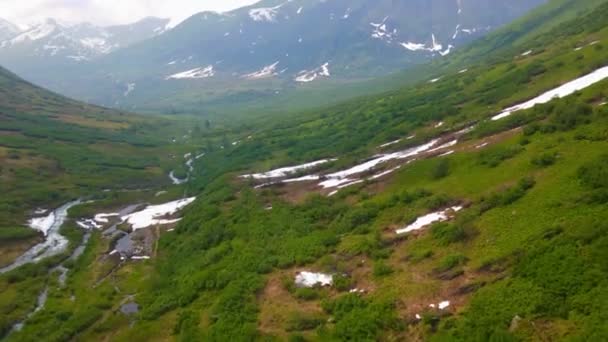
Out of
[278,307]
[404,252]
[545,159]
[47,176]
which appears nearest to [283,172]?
[404,252]

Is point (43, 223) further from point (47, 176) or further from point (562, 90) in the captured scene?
point (562, 90)

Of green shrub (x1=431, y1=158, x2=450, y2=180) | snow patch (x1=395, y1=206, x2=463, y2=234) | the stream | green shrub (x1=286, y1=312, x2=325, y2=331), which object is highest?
green shrub (x1=431, y1=158, x2=450, y2=180)

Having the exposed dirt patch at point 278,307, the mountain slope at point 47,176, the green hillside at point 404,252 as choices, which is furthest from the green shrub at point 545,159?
the mountain slope at point 47,176

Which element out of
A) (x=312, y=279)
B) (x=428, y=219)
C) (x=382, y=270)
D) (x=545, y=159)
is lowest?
(x=312, y=279)

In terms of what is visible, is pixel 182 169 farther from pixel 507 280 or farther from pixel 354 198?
pixel 507 280

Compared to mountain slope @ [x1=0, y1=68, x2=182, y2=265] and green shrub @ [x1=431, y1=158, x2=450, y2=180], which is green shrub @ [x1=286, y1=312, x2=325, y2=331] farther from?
mountain slope @ [x1=0, y1=68, x2=182, y2=265]

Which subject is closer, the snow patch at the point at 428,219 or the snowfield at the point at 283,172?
the snow patch at the point at 428,219

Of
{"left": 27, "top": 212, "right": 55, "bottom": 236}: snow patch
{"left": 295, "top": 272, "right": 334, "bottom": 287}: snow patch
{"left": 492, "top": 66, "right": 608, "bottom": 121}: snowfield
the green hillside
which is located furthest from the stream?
{"left": 492, "top": 66, "right": 608, "bottom": 121}: snowfield

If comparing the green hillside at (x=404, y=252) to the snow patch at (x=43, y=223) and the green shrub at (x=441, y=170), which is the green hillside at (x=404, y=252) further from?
the snow patch at (x=43, y=223)

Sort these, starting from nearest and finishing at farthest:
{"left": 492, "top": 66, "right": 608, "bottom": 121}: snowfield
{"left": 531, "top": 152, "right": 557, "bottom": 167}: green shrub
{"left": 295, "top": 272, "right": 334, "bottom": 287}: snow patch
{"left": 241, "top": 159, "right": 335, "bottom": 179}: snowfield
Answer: {"left": 295, "top": 272, "right": 334, "bottom": 287}: snow patch, {"left": 531, "top": 152, "right": 557, "bottom": 167}: green shrub, {"left": 492, "top": 66, "right": 608, "bottom": 121}: snowfield, {"left": 241, "top": 159, "right": 335, "bottom": 179}: snowfield
